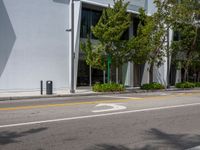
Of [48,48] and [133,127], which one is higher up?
[48,48]

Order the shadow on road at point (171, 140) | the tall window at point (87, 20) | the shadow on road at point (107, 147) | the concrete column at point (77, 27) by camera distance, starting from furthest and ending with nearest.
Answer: the tall window at point (87, 20)
the concrete column at point (77, 27)
the shadow on road at point (171, 140)
the shadow on road at point (107, 147)

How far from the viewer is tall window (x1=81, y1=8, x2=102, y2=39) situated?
100 ft

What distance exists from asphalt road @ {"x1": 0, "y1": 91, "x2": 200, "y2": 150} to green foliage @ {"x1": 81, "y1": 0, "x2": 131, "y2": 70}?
13.2 m

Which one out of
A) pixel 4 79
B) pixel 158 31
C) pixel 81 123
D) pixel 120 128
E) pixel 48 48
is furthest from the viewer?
pixel 158 31

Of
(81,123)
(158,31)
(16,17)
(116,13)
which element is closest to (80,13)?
(116,13)

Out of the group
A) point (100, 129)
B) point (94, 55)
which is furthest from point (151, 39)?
point (100, 129)

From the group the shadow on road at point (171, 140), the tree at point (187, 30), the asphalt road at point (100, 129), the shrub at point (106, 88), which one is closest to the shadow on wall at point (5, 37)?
the shrub at point (106, 88)

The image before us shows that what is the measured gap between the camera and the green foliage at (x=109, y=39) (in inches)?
1075

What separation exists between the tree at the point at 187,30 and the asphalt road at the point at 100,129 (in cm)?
1993

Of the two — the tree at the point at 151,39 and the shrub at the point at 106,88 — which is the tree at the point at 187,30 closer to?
the tree at the point at 151,39

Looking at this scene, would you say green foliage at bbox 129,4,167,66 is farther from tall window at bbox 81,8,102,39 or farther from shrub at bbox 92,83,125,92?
tall window at bbox 81,8,102,39

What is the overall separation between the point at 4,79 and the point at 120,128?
16.8m

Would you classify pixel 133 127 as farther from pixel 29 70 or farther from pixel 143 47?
pixel 143 47

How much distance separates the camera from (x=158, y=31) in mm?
32750
